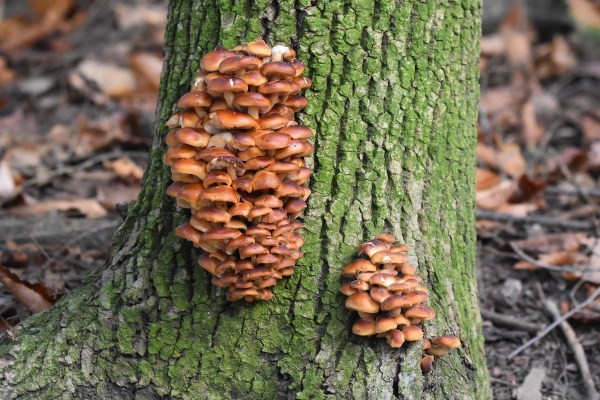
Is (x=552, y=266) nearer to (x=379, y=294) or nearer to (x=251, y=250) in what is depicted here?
(x=379, y=294)

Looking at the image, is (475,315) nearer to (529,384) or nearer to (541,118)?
(529,384)

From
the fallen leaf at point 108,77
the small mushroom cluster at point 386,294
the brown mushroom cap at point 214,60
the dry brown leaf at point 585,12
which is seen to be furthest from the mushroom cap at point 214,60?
the dry brown leaf at point 585,12

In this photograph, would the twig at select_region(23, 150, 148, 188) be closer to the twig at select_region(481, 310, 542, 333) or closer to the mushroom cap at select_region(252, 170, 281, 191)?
the twig at select_region(481, 310, 542, 333)

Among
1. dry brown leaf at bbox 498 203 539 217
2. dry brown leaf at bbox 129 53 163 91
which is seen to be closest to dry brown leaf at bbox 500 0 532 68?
dry brown leaf at bbox 498 203 539 217

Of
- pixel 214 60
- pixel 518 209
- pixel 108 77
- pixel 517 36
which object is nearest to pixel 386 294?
pixel 214 60

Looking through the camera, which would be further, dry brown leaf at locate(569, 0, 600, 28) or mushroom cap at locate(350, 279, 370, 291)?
dry brown leaf at locate(569, 0, 600, 28)
